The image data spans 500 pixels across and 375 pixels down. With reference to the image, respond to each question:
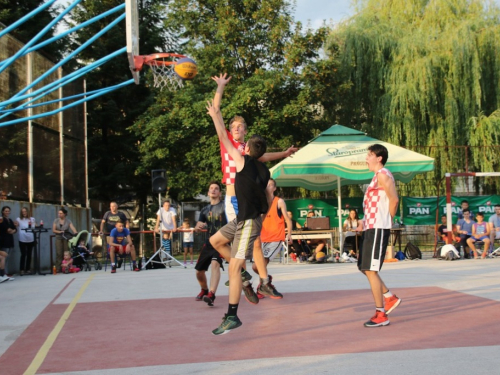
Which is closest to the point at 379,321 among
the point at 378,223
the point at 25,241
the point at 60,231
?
the point at 378,223

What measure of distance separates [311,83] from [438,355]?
79.9 feet

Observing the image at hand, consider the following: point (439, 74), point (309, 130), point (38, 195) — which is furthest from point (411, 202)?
point (38, 195)

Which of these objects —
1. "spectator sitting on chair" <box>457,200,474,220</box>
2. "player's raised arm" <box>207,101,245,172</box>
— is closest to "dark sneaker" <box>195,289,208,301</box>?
"player's raised arm" <box>207,101,245,172</box>

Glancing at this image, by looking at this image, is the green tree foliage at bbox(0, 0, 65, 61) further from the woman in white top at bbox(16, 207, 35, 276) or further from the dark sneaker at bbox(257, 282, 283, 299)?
the dark sneaker at bbox(257, 282, 283, 299)

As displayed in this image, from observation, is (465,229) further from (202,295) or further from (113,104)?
(113,104)

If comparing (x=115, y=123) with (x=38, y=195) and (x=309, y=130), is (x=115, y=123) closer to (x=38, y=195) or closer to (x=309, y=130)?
(x=309, y=130)

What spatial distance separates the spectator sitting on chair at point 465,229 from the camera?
18812mm

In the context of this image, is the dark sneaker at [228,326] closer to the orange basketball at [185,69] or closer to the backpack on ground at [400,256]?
the orange basketball at [185,69]

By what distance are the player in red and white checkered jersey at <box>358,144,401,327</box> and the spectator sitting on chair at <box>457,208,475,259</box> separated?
12.6 m

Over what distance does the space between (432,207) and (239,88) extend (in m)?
10.7

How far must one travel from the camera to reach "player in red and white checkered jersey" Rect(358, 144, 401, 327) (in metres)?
6.72

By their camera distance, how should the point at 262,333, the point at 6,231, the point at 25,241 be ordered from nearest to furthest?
the point at 262,333
the point at 6,231
the point at 25,241

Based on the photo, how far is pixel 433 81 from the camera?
1012 inches

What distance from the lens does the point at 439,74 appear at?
85.0 ft
